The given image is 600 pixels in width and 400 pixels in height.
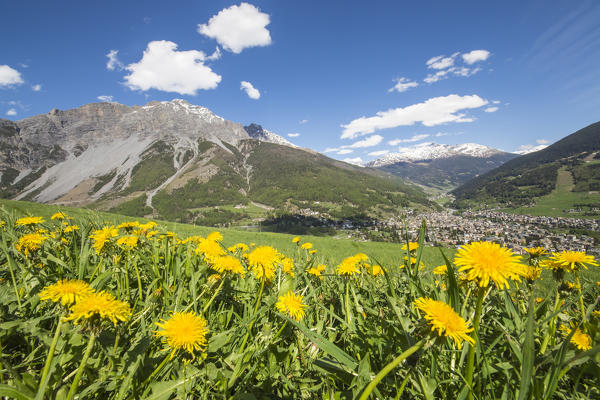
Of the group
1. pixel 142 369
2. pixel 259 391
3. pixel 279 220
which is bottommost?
pixel 279 220

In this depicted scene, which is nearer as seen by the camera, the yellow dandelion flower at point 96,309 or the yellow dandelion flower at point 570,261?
the yellow dandelion flower at point 96,309

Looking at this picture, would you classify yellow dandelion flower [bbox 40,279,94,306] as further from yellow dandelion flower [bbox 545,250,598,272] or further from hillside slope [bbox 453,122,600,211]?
hillside slope [bbox 453,122,600,211]

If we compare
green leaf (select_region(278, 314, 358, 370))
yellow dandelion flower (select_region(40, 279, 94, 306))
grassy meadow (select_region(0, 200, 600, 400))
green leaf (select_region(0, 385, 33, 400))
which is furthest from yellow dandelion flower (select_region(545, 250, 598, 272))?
yellow dandelion flower (select_region(40, 279, 94, 306))

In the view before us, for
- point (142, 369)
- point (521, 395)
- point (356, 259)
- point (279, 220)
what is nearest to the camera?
point (521, 395)

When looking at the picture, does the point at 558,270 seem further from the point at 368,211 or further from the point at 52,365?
the point at 368,211

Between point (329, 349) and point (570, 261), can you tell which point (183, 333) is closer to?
point (329, 349)

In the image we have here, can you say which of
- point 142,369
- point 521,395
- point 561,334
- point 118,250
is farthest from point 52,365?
point 561,334

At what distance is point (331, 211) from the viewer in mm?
164250

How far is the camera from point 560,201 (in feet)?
420

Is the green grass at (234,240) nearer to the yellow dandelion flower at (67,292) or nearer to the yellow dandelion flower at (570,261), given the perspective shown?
the yellow dandelion flower at (570,261)

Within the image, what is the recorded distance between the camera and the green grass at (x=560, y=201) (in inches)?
4281

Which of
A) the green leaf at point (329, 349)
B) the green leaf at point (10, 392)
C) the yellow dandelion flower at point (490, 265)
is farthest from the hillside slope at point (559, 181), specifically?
the green leaf at point (10, 392)

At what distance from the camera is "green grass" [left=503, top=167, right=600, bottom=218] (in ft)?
357

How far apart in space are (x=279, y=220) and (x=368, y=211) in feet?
215
